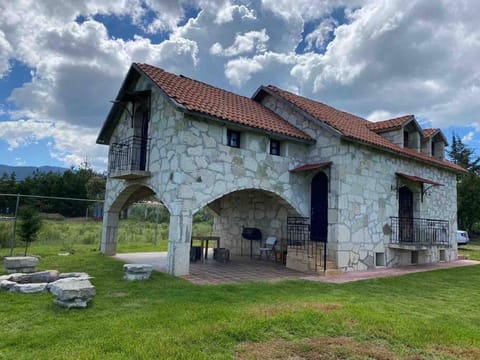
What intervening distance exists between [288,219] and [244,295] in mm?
5846

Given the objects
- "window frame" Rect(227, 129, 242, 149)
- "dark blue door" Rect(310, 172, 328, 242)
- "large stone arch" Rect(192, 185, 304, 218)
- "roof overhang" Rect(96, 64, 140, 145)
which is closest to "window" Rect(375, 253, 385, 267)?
"dark blue door" Rect(310, 172, 328, 242)

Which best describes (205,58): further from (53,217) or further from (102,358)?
(53,217)

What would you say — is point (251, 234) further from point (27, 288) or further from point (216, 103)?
point (27, 288)

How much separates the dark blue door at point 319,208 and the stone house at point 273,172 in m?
0.04

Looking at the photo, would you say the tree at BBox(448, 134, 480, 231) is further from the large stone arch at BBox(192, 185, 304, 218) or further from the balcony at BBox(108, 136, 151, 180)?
the balcony at BBox(108, 136, 151, 180)

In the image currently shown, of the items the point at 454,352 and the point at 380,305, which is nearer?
the point at 454,352

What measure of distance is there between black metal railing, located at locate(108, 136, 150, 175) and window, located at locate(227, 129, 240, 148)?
2739 millimetres

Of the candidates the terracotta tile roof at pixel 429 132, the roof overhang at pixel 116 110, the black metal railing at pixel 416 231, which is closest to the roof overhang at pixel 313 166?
the black metal railing at pixel 416 231

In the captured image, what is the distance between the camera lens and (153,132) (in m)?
10.8

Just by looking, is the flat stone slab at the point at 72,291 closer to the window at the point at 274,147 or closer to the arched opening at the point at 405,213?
the window at the point at 274,147

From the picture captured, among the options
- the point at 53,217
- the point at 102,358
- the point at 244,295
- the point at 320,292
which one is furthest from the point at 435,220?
the point at 53,217

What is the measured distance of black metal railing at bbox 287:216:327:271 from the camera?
34.8 ft

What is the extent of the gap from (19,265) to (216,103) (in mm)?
7296

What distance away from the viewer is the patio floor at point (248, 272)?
9.11 m
